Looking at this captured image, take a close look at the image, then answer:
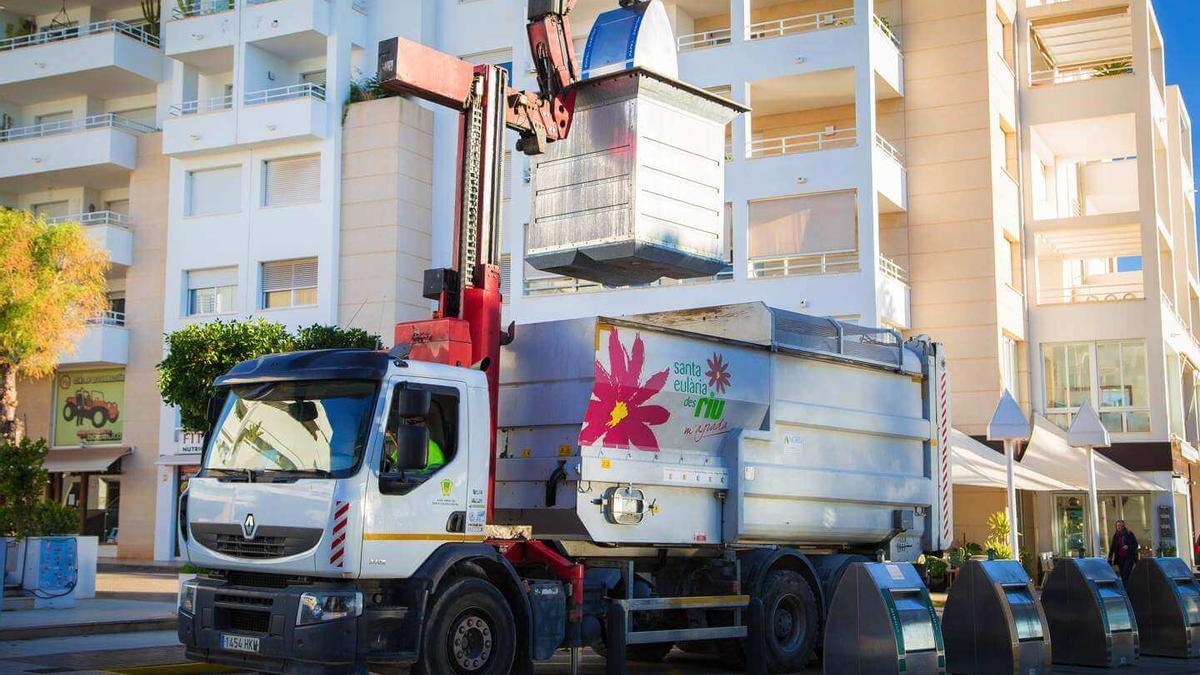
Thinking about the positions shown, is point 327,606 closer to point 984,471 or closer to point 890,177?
point 984,471

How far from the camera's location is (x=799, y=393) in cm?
1319

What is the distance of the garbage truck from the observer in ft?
32.0

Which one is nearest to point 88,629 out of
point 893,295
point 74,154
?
point 893,295

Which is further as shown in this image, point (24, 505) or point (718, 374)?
point (24, 505)

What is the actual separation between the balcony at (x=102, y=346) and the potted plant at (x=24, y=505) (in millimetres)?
16322

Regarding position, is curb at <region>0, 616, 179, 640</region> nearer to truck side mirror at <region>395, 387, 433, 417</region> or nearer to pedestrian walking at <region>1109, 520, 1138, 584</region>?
truck side mirror at <region>395, 387, 433, 417</region>

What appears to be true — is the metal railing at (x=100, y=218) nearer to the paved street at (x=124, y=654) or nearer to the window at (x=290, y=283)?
the window at (x=290, y=283)

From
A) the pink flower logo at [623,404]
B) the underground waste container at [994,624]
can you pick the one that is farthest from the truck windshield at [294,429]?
the underground waste container at [994,624]

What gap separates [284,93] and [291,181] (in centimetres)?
258

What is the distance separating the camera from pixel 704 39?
32062mm

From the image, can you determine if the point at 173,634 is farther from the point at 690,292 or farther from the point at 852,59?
the point at 852,59

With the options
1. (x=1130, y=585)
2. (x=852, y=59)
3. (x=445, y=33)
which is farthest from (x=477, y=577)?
(x=445, y=33)

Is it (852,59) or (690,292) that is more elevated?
(852,59)

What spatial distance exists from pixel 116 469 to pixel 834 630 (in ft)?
97.9
